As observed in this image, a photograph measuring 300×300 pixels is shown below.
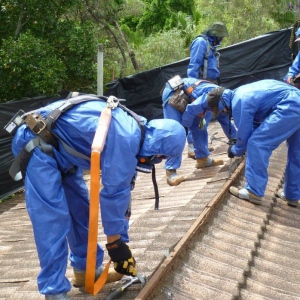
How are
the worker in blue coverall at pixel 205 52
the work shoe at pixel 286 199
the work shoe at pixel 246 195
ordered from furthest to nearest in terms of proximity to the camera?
1. the worker in blue coverall at pixel 205 52
2. the work shoe at pixel 286 199
3. the work shoe at pixel 246 195

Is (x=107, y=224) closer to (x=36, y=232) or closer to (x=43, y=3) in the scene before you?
(x=36, y=232)

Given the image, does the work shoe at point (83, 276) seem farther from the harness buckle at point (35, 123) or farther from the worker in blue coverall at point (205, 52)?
the worker in blue coverall at point (205, 52)

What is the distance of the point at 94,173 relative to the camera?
115 inches

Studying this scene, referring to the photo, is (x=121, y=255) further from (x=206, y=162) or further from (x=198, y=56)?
(x=198, y=56)

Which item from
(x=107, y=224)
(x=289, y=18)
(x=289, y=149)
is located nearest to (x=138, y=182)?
(x=289, y=149)

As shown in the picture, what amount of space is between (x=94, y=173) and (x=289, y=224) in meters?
2.68

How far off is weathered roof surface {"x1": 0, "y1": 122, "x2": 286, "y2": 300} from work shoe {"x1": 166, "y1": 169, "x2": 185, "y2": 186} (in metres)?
0.09

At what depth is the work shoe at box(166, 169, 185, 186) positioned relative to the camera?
6559mm

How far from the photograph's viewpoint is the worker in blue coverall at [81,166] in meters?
3.04

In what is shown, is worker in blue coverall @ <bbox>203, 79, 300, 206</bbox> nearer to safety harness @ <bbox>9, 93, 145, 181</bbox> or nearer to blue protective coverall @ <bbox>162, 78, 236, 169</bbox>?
blue protective coverall @ <bbox>162, 78, 236, 169</bbox>

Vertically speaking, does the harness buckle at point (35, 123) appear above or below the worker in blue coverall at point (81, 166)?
above

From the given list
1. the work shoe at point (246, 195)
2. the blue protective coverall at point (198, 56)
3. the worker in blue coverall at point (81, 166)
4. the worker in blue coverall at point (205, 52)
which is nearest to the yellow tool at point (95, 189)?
the worker in blue coverall at point (81, 166)

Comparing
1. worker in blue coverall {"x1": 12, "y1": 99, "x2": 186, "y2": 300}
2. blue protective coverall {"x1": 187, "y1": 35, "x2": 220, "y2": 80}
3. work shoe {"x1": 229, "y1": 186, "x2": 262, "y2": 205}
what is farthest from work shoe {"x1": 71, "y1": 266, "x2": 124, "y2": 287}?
blue protective coverall {"x1": 187, "y1": 35, "x2": 220, "y2": 80}

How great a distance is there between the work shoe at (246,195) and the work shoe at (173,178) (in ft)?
4.61
